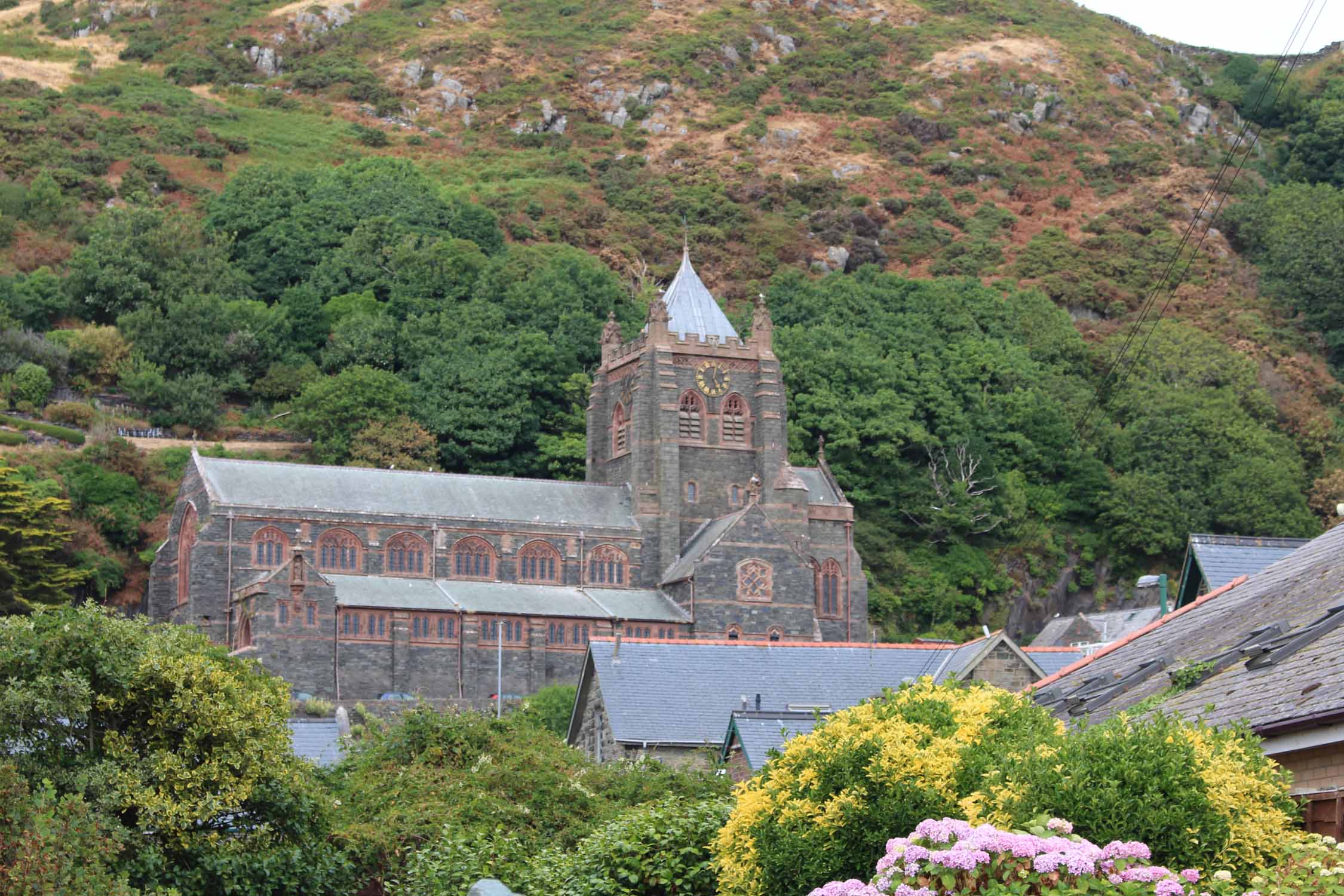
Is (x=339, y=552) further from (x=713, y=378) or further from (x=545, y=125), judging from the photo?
(x=545, y=125)

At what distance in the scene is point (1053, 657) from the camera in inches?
2008

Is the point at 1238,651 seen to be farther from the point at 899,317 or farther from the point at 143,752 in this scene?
the point at 899,317

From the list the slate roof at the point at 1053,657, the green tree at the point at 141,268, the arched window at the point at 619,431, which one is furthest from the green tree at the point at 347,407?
the slate roof at the point at 1053,657

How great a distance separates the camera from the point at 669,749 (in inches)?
1863

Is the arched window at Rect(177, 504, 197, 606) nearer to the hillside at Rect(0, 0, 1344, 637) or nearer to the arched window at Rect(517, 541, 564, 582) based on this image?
the hillside at Rect(0, 0, 1344, 637)

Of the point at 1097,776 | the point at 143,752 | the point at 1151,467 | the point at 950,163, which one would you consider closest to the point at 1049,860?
the point at 1097,776

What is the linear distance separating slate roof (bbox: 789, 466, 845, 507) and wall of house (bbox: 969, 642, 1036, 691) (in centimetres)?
4553

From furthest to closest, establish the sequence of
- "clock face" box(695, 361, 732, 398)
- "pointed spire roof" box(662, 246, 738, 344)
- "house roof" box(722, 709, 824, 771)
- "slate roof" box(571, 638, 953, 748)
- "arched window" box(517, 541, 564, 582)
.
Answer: "pointed spire roof" box(662, 246, 738, 344) < "clock face" box(695, 361, 732, 398) < "arched window" box(517, 541, 564, 582) < "slate roof" box(571, 638, 953, 748) < "house roof" box(722, 709, 824, 771)

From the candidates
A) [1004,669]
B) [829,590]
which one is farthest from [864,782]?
[829,590]

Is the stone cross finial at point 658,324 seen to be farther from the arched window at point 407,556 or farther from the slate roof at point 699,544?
the arched window at point 407,556

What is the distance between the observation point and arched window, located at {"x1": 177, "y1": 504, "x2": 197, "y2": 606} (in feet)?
270

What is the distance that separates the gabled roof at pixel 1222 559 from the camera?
34.7 metres

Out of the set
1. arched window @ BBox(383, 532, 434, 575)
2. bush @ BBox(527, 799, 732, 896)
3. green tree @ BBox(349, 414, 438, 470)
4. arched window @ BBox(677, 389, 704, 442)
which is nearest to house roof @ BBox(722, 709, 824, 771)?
bush @ BBox(527, 799, 732, 896)

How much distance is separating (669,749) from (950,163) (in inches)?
5123
